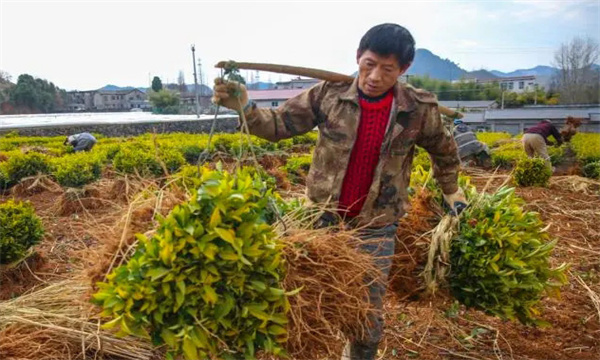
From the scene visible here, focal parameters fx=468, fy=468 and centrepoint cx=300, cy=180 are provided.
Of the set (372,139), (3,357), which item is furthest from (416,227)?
(3,357)

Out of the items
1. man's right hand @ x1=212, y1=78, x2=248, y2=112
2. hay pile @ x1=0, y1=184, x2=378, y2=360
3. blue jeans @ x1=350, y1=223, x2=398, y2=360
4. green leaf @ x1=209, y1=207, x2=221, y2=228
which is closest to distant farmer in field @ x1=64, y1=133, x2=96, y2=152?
hay pile @ x1=0, y1=184, x2=378, y2=360

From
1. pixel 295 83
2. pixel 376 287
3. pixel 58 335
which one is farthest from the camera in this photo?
pixel 295 83

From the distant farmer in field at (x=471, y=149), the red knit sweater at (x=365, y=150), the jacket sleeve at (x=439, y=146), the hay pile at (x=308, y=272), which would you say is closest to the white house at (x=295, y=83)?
the distant farmer in field at (x=471, y=149)

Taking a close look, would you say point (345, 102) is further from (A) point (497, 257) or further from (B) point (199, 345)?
(B) point (199, 345)

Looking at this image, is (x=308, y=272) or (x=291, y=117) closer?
(x=308, y=272)

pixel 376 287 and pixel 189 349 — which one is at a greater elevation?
pixel 189 349

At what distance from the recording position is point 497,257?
91.5 inches

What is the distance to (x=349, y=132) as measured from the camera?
2305 mm

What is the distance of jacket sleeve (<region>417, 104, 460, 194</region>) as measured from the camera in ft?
7.84

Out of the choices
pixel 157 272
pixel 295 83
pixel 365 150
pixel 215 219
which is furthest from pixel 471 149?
pixel 295 83

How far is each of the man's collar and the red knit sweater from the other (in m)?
0.04

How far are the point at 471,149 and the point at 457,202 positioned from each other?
8745 mm

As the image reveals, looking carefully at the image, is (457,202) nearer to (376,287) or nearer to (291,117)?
(376,287)

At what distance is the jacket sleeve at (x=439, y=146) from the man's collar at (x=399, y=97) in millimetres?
72
